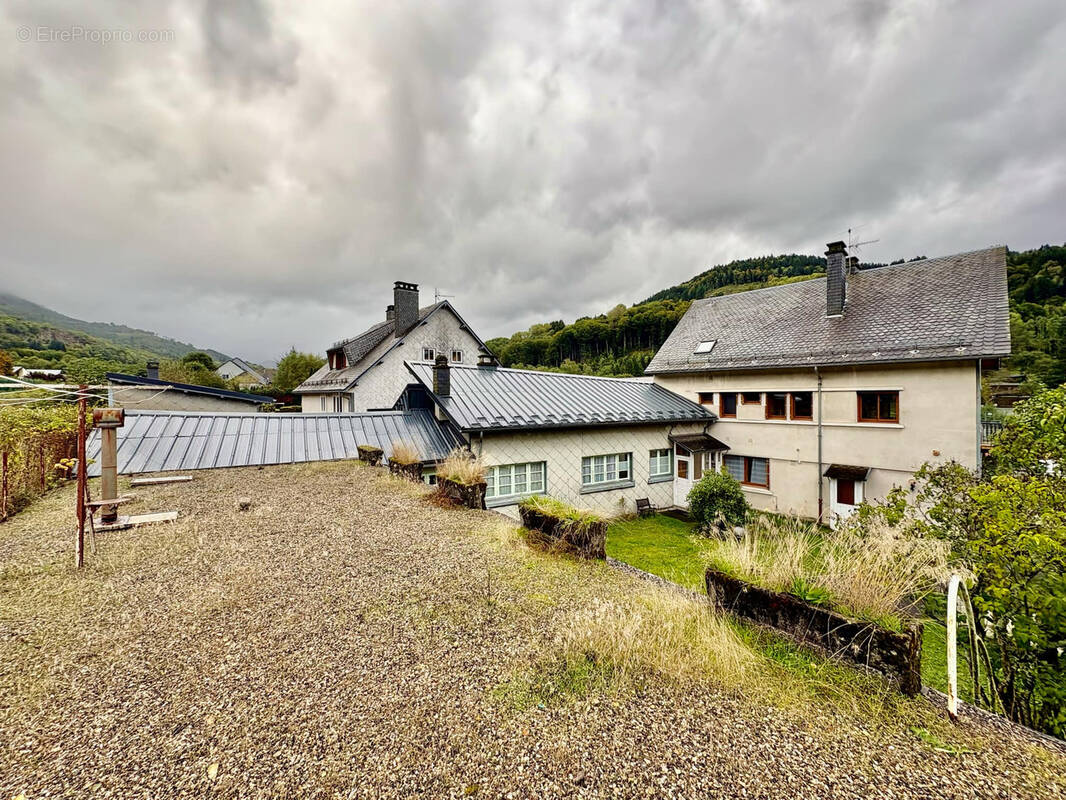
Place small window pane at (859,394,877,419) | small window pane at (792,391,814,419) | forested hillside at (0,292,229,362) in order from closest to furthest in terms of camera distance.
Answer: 1. small window pane at (859,394,877,419)
2. small window pane at (792,391,814,419)
3. forested hillside at (0,292,229,362)

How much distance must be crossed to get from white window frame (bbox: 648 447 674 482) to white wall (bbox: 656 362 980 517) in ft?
7.75

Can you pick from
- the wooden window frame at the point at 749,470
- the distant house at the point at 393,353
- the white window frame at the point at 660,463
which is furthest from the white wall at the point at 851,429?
the distant house at the point at 393,353

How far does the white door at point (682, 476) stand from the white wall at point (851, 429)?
1.93m

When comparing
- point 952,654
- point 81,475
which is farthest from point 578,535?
point 81,475

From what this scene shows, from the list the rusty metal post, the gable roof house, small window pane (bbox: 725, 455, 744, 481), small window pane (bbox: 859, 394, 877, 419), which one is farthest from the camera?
small window pane (bbox: 725, 455, 744, 481)

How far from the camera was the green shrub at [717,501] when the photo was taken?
1193 centimetres

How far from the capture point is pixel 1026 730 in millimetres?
2279

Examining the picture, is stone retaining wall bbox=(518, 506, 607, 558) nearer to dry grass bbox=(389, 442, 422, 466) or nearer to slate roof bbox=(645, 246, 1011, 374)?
dry grass bbox=(389, 442, 422, 466)

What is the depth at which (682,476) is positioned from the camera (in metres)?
14.5

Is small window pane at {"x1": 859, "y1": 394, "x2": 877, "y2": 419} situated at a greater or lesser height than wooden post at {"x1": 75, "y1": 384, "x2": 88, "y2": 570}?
greater

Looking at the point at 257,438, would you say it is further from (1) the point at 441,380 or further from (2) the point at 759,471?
(2) the point at 759,471

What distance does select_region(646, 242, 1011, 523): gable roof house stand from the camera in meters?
10.7

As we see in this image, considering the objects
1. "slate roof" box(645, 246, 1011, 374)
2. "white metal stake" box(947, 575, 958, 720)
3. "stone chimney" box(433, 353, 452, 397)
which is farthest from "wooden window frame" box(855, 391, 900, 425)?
"stone chimney" box(433, 353, 452, 397)

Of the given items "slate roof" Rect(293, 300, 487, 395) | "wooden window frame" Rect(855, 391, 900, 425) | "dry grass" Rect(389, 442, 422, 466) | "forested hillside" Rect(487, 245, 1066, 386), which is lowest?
"dry grass" Rect(389, 442, 422, 466)
